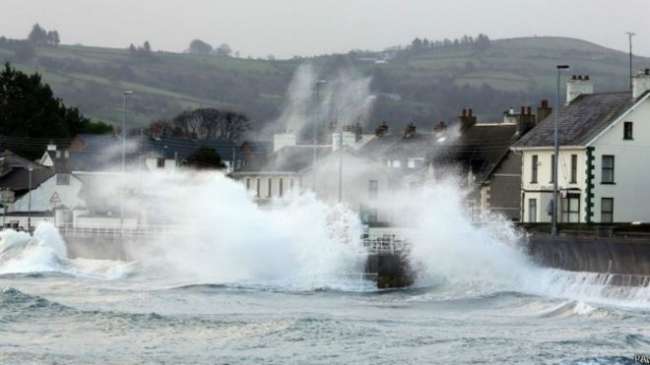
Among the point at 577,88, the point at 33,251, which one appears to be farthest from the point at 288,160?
the point at 577,88

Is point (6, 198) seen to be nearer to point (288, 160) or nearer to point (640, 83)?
point (288, 160)

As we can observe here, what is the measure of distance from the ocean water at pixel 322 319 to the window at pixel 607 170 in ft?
32.3

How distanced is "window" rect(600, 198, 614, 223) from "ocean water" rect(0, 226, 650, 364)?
29.7 ft

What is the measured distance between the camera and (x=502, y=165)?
271 feet

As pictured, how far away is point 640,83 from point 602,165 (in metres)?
4.09

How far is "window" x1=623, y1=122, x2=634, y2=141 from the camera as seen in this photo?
241 ft

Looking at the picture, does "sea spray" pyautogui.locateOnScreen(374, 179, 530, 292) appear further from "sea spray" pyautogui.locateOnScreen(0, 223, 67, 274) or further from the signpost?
the signpost

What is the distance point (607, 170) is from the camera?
73062mm

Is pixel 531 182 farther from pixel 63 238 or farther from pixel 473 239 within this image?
pixel 63 238

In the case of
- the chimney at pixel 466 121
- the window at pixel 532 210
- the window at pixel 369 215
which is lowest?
the window at pixel 369 215

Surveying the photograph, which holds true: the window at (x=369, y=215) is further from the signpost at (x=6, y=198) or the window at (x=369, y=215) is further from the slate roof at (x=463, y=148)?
the signpost at (x=6, y=198)

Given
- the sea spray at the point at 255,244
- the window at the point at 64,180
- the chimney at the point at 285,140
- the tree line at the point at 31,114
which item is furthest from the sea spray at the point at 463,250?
the tree line at the point at 31,114

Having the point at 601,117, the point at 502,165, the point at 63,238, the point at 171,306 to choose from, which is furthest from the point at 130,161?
the point at 171,306

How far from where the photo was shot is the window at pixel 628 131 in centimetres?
7331
